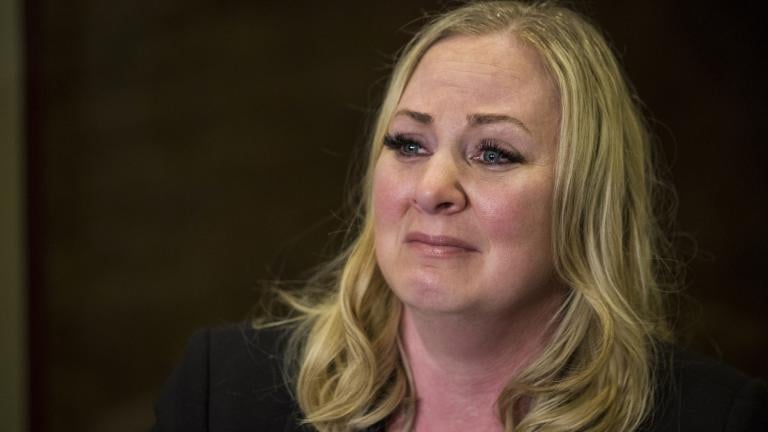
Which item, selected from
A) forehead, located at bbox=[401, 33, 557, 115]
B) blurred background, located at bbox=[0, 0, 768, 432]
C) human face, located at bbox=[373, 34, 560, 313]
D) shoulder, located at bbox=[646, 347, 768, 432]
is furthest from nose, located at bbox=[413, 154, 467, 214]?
blurred background, located at bbox=[0, 0, 768, 432]

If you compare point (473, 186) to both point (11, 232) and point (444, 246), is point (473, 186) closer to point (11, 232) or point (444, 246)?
point (444, 246)

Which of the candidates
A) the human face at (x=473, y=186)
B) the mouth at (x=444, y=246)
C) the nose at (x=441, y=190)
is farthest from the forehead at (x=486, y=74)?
the mouth at (x=444, y=246)

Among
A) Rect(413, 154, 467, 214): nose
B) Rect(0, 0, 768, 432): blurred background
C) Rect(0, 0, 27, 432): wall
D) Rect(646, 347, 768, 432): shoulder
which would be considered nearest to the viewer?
Rect(413, 154, 467, 214): nose

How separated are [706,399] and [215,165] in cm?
170

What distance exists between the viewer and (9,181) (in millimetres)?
2910


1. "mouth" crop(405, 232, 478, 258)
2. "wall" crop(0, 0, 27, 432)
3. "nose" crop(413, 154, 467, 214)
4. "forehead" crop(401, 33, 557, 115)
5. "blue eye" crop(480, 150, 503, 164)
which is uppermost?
"forehead" crop(401, 33, 557, 115)

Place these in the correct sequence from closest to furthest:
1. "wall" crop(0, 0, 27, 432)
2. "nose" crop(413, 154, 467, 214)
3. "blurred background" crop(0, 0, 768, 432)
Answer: "nose" crop(413, 154, 467, 214) < "wall" crop(0, 0, 27, 432) < "blurred background" crop(0, 0, 768, 432)

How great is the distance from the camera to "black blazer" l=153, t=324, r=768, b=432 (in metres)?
1.88

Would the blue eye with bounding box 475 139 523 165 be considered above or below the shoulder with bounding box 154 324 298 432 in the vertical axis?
above

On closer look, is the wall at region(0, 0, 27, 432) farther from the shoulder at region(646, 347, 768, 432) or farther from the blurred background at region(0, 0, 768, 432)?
the shoulder at region(646, 347, 768, 432)

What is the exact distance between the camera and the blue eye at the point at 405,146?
187cm

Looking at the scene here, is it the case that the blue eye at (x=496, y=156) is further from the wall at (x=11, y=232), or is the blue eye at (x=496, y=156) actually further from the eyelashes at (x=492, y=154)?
the wall at (x=11, y=232)

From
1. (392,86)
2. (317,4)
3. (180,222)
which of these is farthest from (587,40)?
(180,222)

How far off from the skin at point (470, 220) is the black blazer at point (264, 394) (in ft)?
0.62
